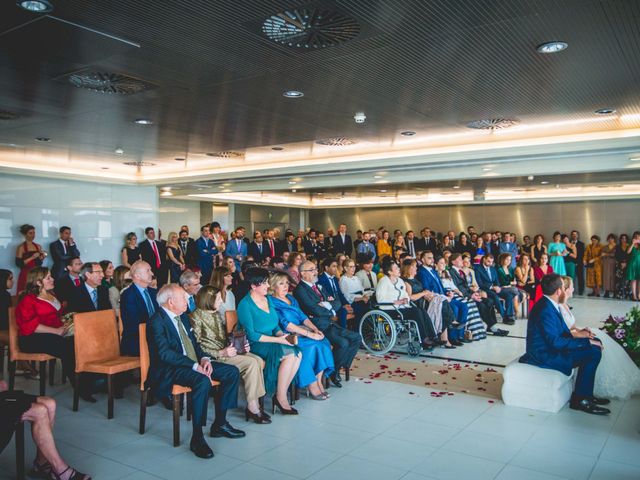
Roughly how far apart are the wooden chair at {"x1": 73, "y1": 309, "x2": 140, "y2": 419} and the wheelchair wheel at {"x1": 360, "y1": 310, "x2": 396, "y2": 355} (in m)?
3.38

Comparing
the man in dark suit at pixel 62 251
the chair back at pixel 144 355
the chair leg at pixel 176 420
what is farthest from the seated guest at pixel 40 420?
the man in dark suit at pixel 62 251

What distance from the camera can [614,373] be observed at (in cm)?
534

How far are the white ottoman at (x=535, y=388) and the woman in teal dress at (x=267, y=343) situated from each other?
82.1 inches

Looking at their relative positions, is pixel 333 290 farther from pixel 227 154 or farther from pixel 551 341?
pixel 227 154

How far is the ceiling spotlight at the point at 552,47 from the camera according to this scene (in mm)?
4438

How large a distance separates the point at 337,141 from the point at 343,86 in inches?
135

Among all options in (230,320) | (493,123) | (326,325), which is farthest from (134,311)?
(493,123)

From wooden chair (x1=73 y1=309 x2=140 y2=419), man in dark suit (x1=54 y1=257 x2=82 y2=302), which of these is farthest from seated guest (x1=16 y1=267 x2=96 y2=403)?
man in dark suit (x1=54 y1=257 x2=82 y2=302)

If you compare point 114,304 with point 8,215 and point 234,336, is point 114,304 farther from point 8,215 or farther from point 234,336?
point 8,215

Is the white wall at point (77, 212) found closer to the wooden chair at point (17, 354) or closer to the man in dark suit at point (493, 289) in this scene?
the wooden chair at point (17, 354)

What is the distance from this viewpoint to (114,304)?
6684mm

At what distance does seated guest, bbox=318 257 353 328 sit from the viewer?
7609 millimetres

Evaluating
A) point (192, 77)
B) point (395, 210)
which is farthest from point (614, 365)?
point (395, 210)

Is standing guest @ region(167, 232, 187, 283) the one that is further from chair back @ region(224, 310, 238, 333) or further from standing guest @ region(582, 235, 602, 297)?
standing guest @ region(582, 235, 602, 297)
